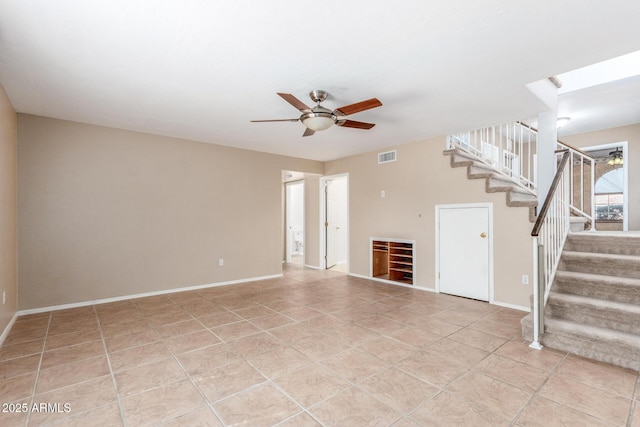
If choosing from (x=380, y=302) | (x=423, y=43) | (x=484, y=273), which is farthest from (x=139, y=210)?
(x=484, y=273)

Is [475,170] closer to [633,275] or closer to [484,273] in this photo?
[484,273]

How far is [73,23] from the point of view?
208 cm

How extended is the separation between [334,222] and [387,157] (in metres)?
2.26

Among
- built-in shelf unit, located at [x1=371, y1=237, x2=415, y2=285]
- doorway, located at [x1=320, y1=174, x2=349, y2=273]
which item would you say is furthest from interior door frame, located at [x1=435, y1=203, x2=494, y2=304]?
doorway, located at [x1=320, y1=174, x2=349, y2=273]

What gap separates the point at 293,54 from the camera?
2.46 meters

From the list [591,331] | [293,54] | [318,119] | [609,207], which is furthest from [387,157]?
[609,207]

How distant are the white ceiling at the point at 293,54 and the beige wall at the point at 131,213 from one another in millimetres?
609

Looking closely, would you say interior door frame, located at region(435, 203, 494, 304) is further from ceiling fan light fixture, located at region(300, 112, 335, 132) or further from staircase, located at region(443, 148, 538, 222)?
ceiling fan light fixture, located at region(300, 112, 335, 132)

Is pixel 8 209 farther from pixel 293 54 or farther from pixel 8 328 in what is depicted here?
pixel 293 54

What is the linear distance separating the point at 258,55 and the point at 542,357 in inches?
139

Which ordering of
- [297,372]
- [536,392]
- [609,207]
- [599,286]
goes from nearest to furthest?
[536,392] → [297,372] → [599,286] → [609,207]

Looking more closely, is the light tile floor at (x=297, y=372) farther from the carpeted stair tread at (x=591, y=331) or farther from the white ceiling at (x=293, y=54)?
the white ceiling at (x=293, y=54)

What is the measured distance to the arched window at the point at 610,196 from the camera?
22.1ft

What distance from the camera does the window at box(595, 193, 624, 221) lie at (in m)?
6.73
